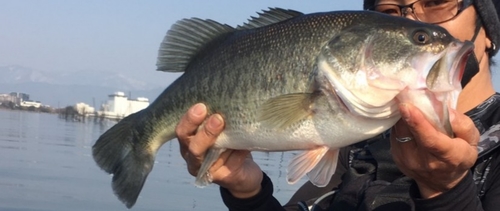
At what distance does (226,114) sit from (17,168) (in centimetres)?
1944

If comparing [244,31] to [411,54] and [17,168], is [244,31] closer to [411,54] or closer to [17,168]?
[411,54]

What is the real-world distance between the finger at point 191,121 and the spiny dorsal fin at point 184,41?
1.09 feet

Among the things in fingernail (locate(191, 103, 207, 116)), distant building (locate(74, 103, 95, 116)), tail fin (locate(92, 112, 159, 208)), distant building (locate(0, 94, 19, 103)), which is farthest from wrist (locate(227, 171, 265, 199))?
distant building (locate(0, 94, 19, 103))

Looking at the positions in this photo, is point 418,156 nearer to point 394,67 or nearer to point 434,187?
point 434,187

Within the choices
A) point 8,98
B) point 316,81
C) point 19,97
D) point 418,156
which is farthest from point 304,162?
point 19,97

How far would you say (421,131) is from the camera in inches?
102

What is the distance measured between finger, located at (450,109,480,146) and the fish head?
0.04 m

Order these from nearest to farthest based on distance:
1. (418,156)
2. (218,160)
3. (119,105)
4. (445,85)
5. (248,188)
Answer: (445,85) → (418,156) → (218,160) → (248,188) → (119,105)

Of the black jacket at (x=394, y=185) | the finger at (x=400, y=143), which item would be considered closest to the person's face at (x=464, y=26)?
the black jacket at (x=394, y=185)

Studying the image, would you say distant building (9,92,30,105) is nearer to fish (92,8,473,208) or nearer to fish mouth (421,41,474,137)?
fish (92,8,473,208)

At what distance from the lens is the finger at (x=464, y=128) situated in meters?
2.61

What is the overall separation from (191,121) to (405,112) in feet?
4.03

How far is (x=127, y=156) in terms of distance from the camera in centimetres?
386

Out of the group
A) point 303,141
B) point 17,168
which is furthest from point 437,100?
point 17,168
